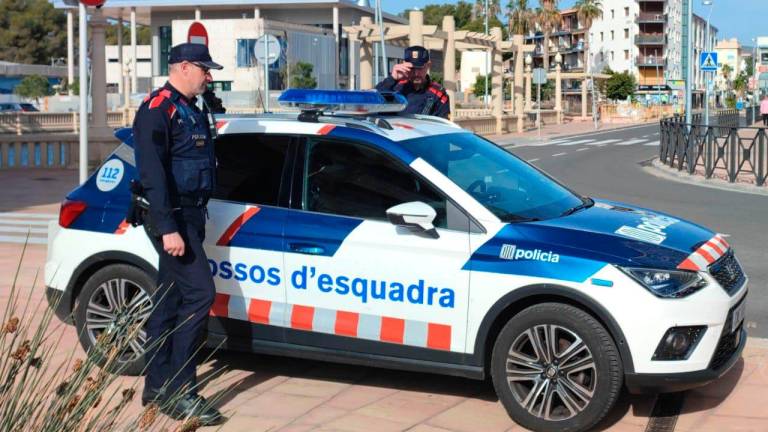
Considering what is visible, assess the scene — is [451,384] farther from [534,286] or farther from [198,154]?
[198,154]

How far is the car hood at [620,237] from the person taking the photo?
204 inches

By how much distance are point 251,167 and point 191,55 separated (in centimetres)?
97

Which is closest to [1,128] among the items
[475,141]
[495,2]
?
[475,141]

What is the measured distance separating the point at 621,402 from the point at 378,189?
175 cm

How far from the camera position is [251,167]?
20.2 feet

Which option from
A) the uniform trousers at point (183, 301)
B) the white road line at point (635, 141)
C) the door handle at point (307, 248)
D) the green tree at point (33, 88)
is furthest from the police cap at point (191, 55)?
the green tree at point (33, 88)

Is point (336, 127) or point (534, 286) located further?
point (336, 127)

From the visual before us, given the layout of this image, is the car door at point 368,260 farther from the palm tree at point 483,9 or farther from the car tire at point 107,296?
the palm tree at point 483,9

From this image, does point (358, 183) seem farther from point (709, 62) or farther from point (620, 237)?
point (709, 62)

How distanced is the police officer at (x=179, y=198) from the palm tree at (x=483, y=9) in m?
114

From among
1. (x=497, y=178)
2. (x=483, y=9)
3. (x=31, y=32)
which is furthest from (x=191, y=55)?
(x=483, y=9)

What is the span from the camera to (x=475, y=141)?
6535 mm

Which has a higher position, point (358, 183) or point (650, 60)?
point (650, 60)

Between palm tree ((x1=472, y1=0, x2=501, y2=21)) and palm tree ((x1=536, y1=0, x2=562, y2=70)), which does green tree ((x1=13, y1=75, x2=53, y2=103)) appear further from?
palm tree ((x1=472, y1=0, x2=501, y2=21))
